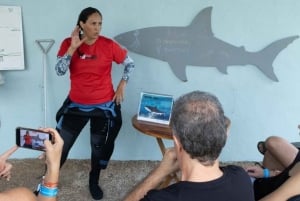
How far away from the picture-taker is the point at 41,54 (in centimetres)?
330

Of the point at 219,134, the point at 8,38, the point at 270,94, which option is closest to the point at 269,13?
the point at 270,94

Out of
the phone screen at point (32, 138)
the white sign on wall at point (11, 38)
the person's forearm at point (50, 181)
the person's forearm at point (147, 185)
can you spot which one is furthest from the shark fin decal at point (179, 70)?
Answer: the person's forearm at point (50, 181)

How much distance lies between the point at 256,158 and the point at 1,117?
2.30m

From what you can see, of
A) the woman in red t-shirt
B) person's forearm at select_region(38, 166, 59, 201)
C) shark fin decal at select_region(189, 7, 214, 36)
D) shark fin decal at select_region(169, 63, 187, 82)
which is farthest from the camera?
shark fin decal at select_region(169, 63, 187, 82)

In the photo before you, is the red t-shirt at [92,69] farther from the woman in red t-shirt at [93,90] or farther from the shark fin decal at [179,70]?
the shark fin decal at [179,70]

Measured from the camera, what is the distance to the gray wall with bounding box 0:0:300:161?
10.7 ft

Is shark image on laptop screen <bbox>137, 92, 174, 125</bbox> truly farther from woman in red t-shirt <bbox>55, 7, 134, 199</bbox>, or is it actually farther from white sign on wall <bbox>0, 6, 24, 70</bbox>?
white sign on wall <bbox>0, 6, 24, 70</bbox>

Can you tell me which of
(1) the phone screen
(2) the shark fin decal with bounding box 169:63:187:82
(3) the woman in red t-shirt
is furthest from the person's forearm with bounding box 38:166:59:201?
(2) the shark fin decal with bounding box 169:63:187:82

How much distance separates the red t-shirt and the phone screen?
4.07ft

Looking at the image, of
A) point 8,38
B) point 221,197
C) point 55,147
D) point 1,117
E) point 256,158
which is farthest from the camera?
point 256,158

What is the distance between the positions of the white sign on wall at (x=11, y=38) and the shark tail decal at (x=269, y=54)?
197 centimetres

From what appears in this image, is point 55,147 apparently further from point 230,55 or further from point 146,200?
point 230,55

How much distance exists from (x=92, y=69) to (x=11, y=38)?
2.93ft

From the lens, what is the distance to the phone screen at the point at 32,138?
4.83 feet
